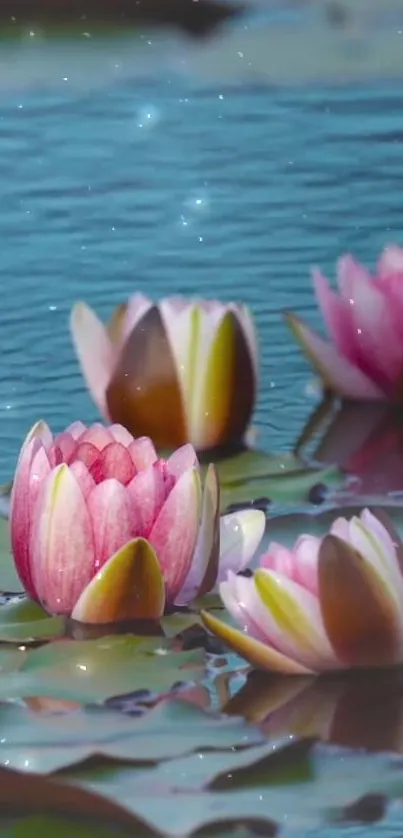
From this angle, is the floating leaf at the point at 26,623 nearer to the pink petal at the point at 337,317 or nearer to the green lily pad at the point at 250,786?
→ the green lily pad at the point at 250,786

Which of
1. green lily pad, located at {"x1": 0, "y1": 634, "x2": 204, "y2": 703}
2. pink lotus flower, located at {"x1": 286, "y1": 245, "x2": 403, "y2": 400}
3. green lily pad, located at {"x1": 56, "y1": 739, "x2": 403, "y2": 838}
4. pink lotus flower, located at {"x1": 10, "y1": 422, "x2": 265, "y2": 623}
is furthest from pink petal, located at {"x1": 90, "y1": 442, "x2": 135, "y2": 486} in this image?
pink lotus flower, located at {"x1": 286, "y1": 245, "x2": 403, "y2": 400}

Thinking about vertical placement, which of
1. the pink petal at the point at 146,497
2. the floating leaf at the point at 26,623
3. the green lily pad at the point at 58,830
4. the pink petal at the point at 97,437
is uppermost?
the pink petal at the point at 97,437

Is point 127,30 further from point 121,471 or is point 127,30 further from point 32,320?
point 121,471

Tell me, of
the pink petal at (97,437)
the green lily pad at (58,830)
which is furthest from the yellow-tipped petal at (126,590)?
the green lily pad at (58,830)

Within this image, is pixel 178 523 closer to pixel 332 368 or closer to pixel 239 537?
pixel 239 537

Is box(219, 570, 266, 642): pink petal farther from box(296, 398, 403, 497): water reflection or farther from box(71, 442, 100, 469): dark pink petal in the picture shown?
box(296, 398, 403, 497): water reflection

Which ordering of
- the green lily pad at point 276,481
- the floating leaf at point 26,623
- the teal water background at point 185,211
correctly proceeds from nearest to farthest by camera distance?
the floating leaf at point 26,623, the green lily pad at point 276,481, the teal water background at point 185,211

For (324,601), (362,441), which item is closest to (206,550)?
(324,601)
